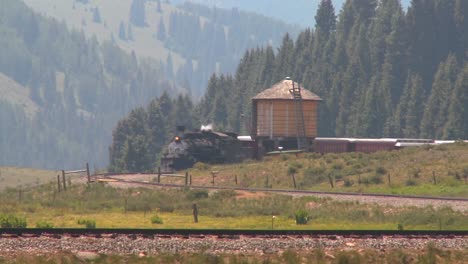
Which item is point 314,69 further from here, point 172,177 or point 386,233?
point 386,233

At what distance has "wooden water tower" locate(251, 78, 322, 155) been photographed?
106812mm

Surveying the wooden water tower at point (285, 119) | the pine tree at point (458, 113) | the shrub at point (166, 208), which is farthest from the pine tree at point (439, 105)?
the shrub at point (166, 208)

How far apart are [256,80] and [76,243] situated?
160m

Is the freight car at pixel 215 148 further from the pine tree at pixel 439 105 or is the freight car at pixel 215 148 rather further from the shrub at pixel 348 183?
Result: the pine tree at pixel 439 105

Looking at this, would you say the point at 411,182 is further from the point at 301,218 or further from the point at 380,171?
the point at 301,218

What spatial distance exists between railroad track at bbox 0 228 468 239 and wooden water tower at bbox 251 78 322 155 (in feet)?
221

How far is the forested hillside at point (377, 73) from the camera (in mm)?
155125

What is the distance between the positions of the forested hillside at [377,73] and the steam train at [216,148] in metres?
40.0

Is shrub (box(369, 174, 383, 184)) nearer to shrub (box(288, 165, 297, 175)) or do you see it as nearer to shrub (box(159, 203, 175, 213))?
shrub (box(288, 165, 297, 175))

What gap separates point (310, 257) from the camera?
34.7 metres

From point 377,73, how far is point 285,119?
2912 inches

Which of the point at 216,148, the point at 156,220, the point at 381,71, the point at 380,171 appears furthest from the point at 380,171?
the point at 381,71

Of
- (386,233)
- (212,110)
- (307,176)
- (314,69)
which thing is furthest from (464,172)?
(212,110)

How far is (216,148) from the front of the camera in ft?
338
